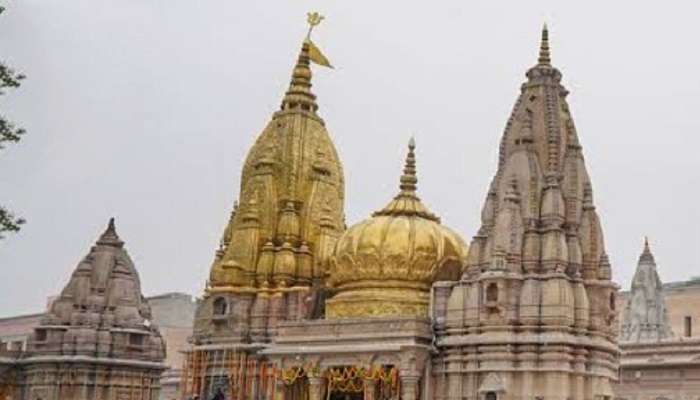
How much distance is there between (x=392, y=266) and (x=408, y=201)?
276cm

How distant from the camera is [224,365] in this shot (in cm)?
3462

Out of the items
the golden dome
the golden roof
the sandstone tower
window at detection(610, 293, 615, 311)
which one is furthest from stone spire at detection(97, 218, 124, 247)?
window at detection(610, 293, 615, 311)

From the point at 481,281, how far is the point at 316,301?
7.70 meters

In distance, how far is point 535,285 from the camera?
2788 centimetres

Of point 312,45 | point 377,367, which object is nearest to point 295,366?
point 377,367

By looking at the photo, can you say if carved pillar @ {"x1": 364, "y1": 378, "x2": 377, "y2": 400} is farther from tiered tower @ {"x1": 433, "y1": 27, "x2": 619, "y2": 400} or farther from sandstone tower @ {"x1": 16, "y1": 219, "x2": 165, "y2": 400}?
sandstone tower @ {"x1": 16, "y1": 219, "x2": 165, "y2": 400}

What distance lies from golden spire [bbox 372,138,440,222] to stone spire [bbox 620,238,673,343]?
23457 mm

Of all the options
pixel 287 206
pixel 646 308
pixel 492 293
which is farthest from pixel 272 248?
pixel 646 308

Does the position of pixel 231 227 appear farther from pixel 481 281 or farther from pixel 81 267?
pixel 481 281

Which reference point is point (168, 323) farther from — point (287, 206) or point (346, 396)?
point (346, 396)

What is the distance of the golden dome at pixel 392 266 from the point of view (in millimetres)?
30719

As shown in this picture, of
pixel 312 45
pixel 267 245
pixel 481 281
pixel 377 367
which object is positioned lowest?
pixel 377 367

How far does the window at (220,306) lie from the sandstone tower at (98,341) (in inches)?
345

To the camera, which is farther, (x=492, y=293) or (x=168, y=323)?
(x=168, y=323)
